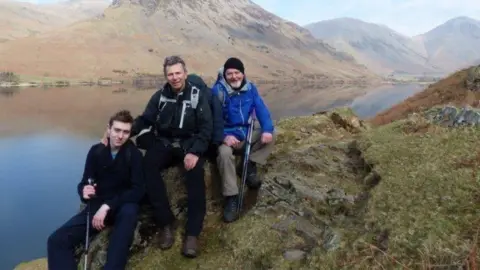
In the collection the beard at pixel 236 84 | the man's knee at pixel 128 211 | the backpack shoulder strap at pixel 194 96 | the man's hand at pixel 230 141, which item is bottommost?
the man's knee at pixel 128 211

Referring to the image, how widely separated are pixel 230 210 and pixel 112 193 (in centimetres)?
278

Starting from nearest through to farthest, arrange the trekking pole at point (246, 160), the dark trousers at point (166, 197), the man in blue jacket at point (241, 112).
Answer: the dark trousers at point (166, 197) < the trekking pole at point (246, 160) < the man in blue jacket at point (241, 112)

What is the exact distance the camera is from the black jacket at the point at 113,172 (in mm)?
8859

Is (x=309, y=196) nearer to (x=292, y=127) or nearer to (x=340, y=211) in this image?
(x=340, y=211)

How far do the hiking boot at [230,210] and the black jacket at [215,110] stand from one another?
1394mm

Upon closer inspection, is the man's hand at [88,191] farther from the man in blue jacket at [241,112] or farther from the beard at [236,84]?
the beard at [236,84]

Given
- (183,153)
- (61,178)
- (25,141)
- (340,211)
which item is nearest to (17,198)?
(61,178)

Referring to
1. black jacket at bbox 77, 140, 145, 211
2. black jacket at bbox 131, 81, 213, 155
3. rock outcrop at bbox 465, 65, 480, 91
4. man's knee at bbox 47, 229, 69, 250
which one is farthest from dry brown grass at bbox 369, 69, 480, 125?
man's knee at bbox 47, 229, 69, 250

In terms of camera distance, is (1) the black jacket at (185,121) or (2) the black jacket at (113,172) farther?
(1) the black jacket at (185,121)

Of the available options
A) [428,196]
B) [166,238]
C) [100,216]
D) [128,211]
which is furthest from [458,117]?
[100,216]

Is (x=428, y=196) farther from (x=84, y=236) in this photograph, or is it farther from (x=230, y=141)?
(x=84, y=236)

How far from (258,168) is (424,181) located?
4.78 metres

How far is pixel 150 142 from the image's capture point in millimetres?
9672

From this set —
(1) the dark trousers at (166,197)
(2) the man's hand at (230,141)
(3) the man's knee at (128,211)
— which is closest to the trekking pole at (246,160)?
(2) the man's hand at (230,141)
